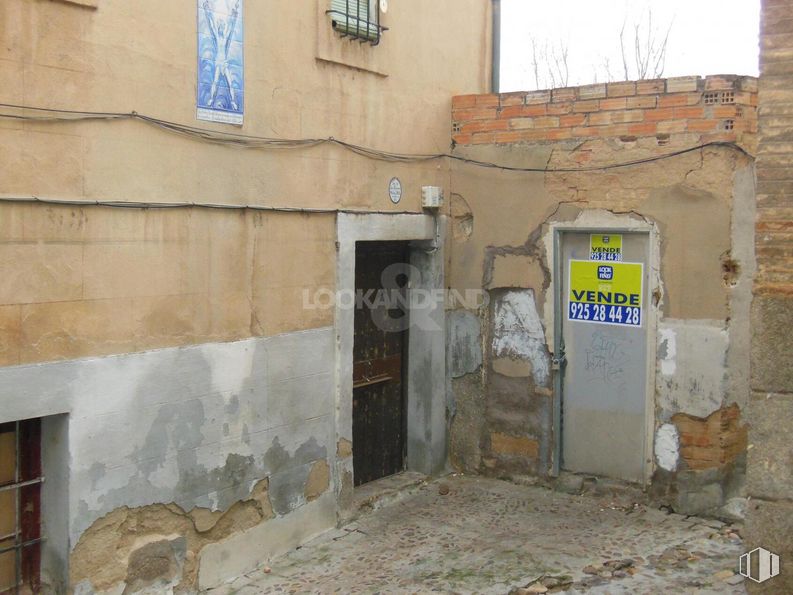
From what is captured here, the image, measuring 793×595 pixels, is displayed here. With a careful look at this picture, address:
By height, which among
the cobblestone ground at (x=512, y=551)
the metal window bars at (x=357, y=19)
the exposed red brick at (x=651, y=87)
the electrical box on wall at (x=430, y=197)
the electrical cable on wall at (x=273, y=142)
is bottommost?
the cobblestone ground at (x=512, y=551)

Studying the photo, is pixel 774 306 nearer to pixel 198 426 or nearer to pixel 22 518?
pixel 198 426

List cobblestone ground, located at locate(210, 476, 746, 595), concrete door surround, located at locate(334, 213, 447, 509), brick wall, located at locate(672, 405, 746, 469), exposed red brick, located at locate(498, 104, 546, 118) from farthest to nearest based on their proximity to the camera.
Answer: concrete door surround, located at locate(334, 213, 447, 509)
exposed red brick, located at locate(498, 104, 546, 118)
brick wall, located at locate(672, 405, 746, 469)
cobblestone ground, located at locate(210, 476, 746, 595)

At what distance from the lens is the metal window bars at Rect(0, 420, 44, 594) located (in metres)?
4.46

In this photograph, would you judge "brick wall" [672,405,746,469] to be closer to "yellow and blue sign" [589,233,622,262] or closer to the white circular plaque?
"yellow and blue sign" [589,233,622,262]

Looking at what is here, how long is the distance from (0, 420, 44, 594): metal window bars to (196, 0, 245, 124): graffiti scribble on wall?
2139mm

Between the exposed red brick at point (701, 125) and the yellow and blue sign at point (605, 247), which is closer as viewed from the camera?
the exposed red brick at point (701, 125)

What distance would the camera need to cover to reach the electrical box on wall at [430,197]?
7035 mm

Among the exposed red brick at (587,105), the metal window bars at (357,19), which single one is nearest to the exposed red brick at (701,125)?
the exposed red brick at (587,105)

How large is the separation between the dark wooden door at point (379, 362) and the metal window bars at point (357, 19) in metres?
1.69

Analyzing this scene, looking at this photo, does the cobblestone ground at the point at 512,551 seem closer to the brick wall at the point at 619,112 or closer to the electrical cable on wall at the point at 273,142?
the electrical cable on wall at the point at 273,142

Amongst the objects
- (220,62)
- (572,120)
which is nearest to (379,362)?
(572,120)

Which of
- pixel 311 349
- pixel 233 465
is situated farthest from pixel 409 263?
pixel 233 465

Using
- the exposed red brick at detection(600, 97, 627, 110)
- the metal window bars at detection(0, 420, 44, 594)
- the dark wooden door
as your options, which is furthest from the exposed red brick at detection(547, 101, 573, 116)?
the metal window bars at detection(0, 420, 44, 594)

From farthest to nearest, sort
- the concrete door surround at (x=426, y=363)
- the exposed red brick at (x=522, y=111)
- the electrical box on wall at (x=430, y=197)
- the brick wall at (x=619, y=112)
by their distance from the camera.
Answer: the concrete door surround at (x=426, y=363) < the electrical box on wall at (x=430, y=197) < the exposed red brick at (x=522, y=111) < the brick wall at (x=619, y=112)
